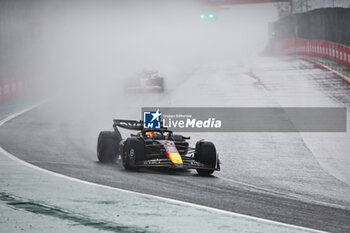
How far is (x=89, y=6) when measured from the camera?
78.2 meters

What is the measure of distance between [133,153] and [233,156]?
4485 millimetres

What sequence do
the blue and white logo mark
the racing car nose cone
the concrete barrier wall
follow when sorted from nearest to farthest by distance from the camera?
1. the racing car nose cone
2. the blue and white logo mark
3. the concrete barrier wall

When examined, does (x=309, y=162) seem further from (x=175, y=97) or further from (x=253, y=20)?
(x=253, y=20)

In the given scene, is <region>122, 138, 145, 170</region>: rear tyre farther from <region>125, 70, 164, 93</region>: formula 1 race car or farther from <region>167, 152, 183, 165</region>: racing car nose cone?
<region>125, 70, 164, 93</region>: formula 1 race car

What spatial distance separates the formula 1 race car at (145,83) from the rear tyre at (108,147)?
699 inches

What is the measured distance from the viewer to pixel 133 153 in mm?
13953

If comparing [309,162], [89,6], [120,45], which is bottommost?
[309,162]

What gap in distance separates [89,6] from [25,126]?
186 ft

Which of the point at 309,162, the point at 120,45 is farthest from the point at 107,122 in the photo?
the point at 120,45

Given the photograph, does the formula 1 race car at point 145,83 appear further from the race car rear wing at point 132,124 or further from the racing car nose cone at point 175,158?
the racing car nose cone at point 175,158

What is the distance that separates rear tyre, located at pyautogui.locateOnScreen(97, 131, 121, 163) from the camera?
51.6ft

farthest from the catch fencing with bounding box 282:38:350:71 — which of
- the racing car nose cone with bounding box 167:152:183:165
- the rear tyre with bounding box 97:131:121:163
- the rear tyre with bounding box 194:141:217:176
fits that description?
the racing car nose cone with bounding box 167:152:183:165

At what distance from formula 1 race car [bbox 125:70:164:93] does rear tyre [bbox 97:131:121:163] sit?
17766 mm

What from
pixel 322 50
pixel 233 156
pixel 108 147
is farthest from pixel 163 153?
pixel 322 50
